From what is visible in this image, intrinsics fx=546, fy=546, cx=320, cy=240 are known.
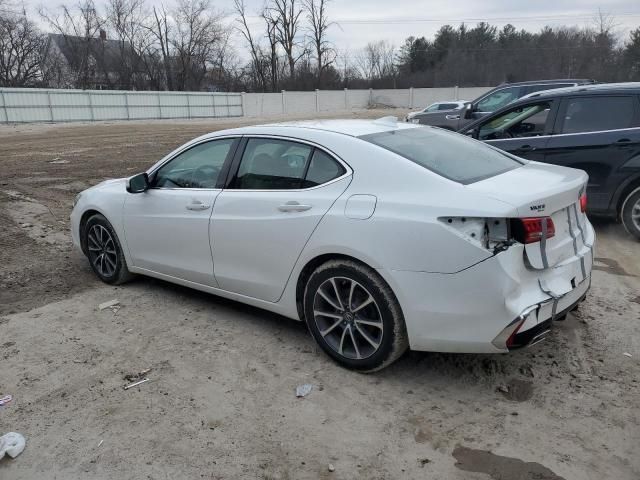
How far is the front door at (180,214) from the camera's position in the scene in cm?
432

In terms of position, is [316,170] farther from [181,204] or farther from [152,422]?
[152,422]

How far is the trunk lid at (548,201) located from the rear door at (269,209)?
98 cm

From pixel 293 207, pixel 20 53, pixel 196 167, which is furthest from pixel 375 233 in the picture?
pixel 20 53

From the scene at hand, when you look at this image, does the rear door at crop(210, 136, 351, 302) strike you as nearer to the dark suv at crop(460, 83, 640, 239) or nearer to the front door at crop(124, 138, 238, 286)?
the front door at crop(124, 138, 238, 286)

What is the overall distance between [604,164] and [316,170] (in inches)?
174

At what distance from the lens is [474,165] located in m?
3.71

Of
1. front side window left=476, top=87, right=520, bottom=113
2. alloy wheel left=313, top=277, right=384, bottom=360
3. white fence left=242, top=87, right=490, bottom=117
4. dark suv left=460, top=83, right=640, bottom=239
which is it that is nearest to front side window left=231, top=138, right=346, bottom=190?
alloy wheel left=313, top=277, right=384, bottom=360

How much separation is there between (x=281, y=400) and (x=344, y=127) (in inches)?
78.5

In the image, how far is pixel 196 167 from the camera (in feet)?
15.1

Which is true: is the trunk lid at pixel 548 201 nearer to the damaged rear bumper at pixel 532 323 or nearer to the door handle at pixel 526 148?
the damaged rear bumper at pixel 532 323

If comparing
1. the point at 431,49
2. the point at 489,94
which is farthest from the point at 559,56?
the point at 489,94

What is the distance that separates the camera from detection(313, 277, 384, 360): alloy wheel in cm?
341

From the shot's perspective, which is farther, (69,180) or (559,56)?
(559,56)

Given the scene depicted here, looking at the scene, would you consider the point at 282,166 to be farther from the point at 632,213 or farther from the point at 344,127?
the point at 632,213
